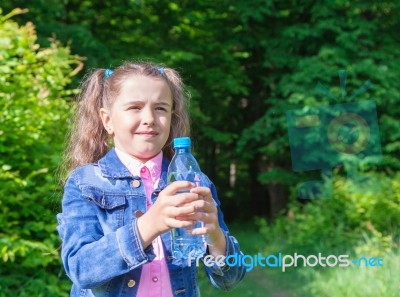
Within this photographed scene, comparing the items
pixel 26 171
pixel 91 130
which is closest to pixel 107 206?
pixel 91 130

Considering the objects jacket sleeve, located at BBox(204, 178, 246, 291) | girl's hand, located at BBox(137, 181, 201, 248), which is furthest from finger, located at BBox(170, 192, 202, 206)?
jacket sleeve, located at BBox(204, 178, 246, 291)

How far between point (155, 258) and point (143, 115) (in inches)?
15.6

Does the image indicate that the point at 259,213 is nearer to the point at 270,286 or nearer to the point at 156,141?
the point at 270,286

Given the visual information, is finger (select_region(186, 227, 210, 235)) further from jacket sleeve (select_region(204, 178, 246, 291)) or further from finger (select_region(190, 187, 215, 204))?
jacket sleeve (select_region(204, 178, 246, 291))

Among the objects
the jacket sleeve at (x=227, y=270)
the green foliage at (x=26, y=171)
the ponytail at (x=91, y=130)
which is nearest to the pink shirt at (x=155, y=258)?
the jacket sleeve at (x=227, y=270)

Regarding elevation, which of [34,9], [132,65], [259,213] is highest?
Result: [34,9]

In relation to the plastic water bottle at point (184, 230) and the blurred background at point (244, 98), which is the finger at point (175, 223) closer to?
the plastic water bottle at point (184, 230)

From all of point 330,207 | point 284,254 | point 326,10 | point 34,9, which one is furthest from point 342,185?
point 34,9

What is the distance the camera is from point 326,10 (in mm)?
10406

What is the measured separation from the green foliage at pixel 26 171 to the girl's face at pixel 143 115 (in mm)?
2537

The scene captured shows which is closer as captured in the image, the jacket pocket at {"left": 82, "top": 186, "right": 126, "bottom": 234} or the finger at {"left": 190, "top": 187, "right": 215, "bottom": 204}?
the finger at {"left": 190, "top": 187, "right": 215, "bottom": 204}

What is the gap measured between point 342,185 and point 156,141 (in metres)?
7.37

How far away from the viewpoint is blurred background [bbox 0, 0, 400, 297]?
452 cm

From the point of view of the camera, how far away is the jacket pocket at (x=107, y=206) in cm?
179
